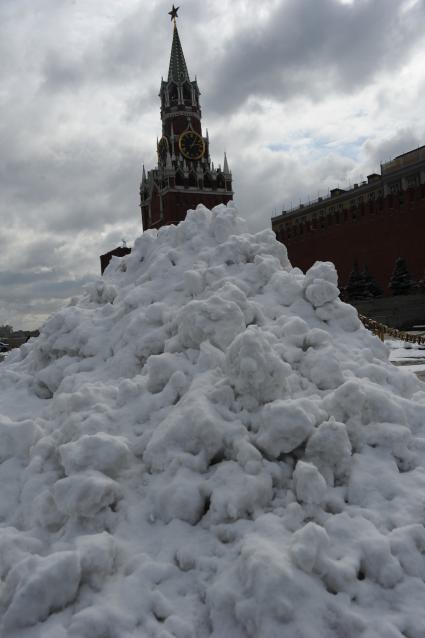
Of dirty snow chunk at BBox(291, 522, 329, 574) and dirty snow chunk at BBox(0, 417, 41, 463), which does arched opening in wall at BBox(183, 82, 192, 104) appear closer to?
dirty snow chunk at BBox(0, 417, 41, 463)

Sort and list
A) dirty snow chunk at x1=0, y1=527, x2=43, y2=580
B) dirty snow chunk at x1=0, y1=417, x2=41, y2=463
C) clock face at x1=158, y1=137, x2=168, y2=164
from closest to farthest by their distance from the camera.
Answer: dirty snow chunk at x1=0, y1=527, x2=43, y2=580 < dirty snow chunk at x1=0, y1=417, x2=41, y2=463 < clock face at x1=158, y1=137, x2=168, y2=164

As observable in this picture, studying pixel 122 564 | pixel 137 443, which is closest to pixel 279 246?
pixel 137 443

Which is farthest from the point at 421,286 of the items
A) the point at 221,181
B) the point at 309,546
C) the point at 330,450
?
the point at 221,181

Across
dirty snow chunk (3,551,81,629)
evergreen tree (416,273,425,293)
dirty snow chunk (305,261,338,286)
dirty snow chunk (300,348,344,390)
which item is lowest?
dirty snow chunk (3,551,81,629)

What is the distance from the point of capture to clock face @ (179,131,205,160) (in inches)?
1940

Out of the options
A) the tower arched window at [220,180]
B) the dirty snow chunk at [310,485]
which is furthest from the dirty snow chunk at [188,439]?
the tower arched window at [220,180]

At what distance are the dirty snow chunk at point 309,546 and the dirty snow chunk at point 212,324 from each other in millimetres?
1582

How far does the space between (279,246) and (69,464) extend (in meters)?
3.47

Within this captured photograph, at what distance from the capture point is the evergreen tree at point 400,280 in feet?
88.7

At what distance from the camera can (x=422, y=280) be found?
26.2m

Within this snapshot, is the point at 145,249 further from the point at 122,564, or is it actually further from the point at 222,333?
the point at 122,564

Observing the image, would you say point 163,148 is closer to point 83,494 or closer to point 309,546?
point 83,494

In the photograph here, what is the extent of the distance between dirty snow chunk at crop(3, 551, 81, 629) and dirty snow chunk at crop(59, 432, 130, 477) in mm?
563

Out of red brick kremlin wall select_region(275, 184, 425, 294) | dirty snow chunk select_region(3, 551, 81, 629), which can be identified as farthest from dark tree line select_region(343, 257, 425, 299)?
dirty snow chunk select_region(3, 551, 81, 629)
